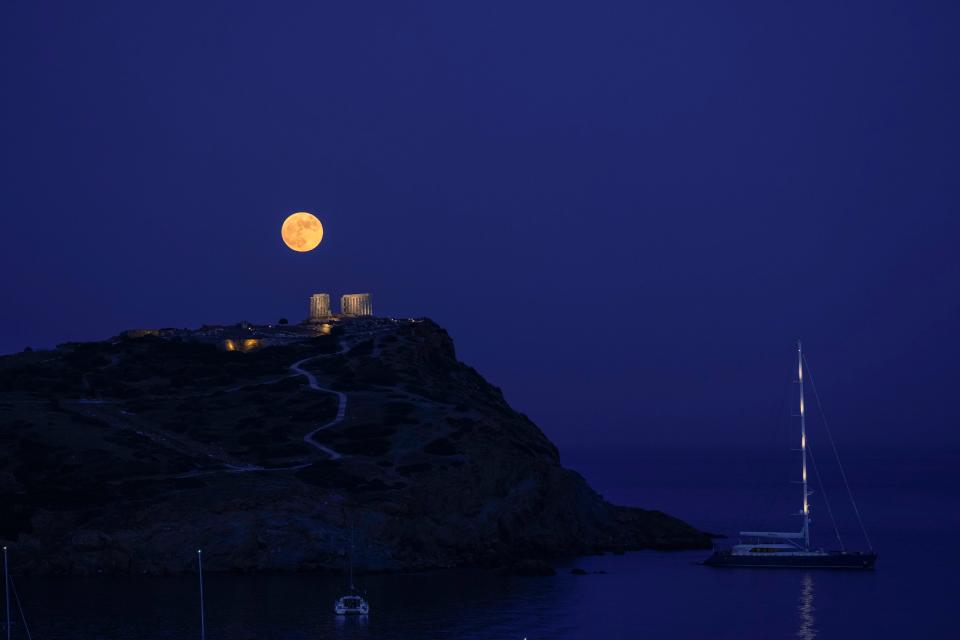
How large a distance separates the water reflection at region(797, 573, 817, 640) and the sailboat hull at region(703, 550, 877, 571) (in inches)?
78.4

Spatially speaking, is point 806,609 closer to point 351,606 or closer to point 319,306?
point 351,606

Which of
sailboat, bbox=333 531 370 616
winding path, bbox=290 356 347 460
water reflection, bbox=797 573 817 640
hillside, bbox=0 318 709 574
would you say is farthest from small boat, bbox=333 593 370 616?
winding path, bbox=290 356 347 460

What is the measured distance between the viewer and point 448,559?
334 ft

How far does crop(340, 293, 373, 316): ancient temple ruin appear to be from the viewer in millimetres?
181000

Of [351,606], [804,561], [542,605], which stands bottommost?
[542,605]

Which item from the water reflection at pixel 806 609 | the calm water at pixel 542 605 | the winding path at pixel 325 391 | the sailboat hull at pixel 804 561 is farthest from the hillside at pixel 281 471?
the water reflection at pixel 806 609

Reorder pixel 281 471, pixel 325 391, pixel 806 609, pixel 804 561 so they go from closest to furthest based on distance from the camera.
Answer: pixel 806 609
pixel 804 561
pixel 281 471
pixel 325 391

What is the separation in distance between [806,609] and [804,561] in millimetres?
17477

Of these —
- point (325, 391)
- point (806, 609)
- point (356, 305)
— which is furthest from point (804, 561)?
point (356, 305)

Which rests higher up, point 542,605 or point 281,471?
point 281,471

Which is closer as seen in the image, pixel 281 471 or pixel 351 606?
pixel 351 606

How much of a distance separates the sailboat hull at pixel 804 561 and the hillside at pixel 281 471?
549 inches

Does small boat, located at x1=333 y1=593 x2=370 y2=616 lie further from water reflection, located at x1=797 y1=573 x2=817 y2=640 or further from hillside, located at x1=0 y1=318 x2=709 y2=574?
water reflection, located at x1=797 y1=573 x2=817 y2=640

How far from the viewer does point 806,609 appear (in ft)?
292
